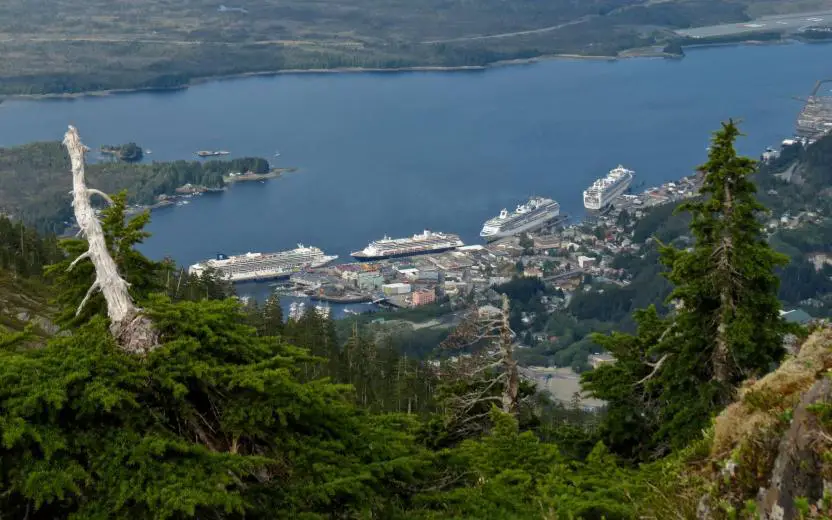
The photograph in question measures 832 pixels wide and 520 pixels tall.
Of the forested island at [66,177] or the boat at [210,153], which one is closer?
the forested island at [66,177]

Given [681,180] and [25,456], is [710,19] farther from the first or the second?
[25,456]

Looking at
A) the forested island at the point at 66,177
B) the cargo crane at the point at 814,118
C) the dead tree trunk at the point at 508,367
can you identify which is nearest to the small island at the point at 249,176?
the forested island at the point at 66,177

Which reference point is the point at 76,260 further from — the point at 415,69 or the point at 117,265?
the point at 415,69

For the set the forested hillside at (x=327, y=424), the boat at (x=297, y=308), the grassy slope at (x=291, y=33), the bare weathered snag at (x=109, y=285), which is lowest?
the boat at (x=297, y=308)

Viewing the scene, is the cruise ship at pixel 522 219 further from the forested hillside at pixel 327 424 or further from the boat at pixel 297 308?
the forested hillside at pixel 327 424

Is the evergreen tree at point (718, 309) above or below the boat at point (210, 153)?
above

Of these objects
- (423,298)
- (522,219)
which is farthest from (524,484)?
(522,219)

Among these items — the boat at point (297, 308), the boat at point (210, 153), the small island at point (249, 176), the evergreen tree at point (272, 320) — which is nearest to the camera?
the evergreen tree at point (272, 320)
